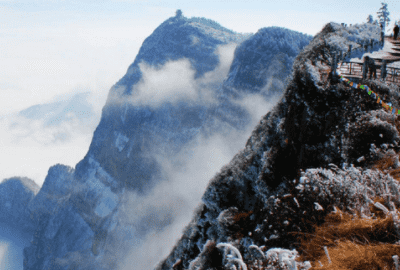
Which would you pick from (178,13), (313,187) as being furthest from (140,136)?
(313,187)

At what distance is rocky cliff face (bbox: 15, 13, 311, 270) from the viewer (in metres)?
107

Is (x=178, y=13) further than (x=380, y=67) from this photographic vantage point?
Yes

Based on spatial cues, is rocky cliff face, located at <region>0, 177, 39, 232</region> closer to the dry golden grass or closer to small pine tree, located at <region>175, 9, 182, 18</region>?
small pine tree, located at <region>175, 9, 182, 18</region>

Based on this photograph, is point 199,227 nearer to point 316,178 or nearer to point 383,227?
point 316,178

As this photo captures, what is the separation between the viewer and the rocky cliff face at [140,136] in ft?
352

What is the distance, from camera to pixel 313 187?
6.43 metres

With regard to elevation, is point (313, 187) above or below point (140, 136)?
below

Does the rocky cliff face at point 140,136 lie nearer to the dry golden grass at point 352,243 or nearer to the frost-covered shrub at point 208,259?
the frost-covered shrub at point 208,259

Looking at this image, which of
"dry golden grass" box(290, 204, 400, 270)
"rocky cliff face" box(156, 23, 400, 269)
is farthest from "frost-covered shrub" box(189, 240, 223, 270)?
"dry golden grass" box(290, 204, 400, 270)

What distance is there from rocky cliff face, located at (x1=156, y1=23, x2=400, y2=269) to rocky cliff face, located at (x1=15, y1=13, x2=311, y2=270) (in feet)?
282

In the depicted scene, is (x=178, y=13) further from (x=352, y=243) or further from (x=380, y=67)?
(x=352, y=243)

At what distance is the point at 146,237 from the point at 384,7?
117906 mm

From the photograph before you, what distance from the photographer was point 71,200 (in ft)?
456

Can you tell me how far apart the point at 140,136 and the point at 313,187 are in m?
139
